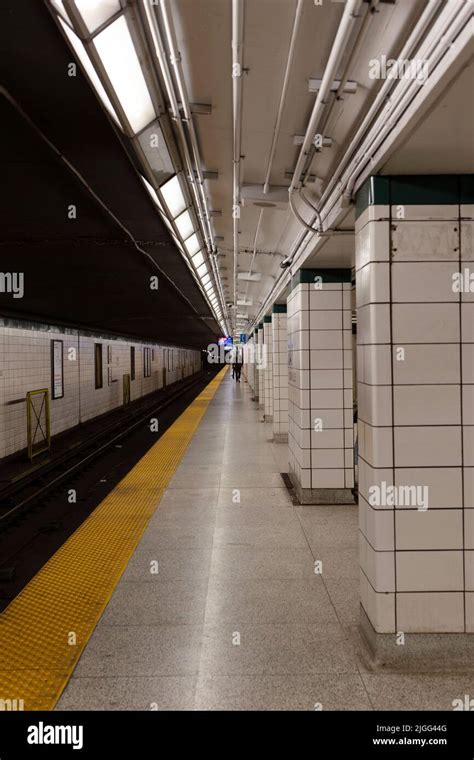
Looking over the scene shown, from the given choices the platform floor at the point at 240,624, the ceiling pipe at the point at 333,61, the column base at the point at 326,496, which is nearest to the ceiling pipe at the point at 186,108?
the ceiling pipe at the point at 333,61

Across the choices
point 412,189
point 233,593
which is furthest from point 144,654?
point 412,189

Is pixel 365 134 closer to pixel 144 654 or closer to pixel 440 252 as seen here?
pixel 440 252

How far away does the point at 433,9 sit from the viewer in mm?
2168

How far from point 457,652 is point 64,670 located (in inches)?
88.5

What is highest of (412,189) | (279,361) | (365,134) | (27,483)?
(365,134)

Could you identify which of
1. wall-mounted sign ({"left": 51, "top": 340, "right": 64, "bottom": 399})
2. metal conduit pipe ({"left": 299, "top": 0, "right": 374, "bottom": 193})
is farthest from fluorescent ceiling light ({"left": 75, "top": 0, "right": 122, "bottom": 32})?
wall-mounted sign ({"left": 51, "top": 340, "right": 64, "bottom": 399})

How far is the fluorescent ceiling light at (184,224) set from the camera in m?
5.74

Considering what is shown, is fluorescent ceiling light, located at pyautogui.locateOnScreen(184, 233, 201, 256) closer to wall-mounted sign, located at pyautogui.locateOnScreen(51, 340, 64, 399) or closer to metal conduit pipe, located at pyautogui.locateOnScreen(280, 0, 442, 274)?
metal conduit pipe, located at pyautogui.locateOnScreen(280, 0, 442, 274)

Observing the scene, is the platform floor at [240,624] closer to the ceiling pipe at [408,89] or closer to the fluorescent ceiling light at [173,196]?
the ceiling pipe at [408,89]

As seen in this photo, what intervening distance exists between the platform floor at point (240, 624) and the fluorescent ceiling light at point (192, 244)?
328 cm

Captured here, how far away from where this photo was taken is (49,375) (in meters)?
12.7

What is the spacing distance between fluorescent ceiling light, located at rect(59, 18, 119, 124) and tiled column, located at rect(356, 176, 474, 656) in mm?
1575

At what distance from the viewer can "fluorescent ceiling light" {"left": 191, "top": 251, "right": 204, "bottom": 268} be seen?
802 cm
